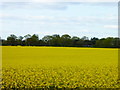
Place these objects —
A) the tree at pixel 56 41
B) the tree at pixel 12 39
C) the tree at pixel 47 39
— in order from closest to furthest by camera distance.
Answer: the tree at pixel 12 39 → the tree at pixel 47 39 → the tree at pixel 56 41

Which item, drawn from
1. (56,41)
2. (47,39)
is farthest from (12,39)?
(56,41)

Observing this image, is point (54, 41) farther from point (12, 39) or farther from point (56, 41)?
point (12, 39)

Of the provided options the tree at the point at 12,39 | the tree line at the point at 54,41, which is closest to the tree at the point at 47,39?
the tree line at the point at 54,41

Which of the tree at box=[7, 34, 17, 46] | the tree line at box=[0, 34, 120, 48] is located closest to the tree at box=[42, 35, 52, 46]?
the tree line at box=[0, 34, 120, 48]

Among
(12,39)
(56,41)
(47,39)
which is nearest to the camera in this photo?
(47,39)

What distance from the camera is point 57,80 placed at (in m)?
6.90

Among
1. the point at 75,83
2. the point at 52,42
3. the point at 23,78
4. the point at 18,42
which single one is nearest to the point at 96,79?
the point at 75,83

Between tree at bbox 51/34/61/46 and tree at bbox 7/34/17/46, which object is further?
tree at bbox 51/34/61/46

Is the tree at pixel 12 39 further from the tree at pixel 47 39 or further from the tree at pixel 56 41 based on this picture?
the tree at pixel 56 41

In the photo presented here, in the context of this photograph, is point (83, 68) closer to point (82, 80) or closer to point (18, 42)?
point (82, 80)

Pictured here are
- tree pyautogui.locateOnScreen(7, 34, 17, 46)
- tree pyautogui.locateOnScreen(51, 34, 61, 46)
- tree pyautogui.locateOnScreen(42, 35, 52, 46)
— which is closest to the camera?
tree pyautogui.locateOnScreen(7, 34, 17, 46)

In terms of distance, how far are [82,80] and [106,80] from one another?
76cm

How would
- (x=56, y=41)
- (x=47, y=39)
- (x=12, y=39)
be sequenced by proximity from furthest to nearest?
(x=56, y=41) < (x=12, y=39) < (x=47, y=39)

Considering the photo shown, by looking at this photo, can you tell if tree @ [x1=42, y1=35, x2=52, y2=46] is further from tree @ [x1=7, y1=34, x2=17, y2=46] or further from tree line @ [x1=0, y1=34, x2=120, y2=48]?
tree @ [x1=7, y1=34, x2=17, y2=46]
